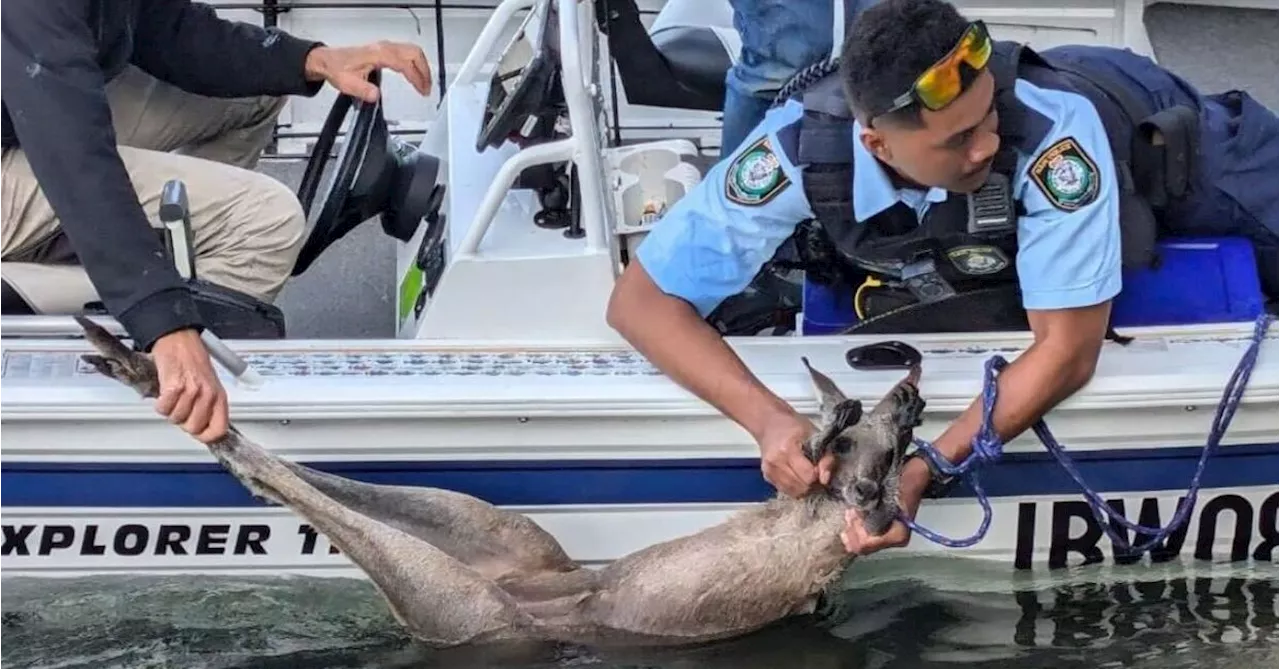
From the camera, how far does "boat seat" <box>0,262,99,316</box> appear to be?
327cm

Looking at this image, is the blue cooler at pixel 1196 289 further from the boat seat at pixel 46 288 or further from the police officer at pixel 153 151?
the boat seat at pixel 46 288

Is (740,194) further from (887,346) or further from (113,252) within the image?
(113,252)

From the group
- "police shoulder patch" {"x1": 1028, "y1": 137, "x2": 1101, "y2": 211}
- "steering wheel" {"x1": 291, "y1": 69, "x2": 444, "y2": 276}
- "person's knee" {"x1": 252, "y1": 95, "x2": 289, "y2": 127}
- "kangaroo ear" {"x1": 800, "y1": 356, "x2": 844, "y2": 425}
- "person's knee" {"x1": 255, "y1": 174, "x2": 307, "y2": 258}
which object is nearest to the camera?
"police shoulder patch" {"x1": 1028, "y1": 137, "x2": 1101, "y2": 211}

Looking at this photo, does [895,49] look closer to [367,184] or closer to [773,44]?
[773,44]

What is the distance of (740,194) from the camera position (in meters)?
3.01

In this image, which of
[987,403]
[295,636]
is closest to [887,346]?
[987,403]

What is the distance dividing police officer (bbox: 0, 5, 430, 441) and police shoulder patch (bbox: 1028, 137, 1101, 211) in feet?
4.69

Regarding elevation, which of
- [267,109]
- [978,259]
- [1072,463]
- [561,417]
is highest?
[267,109]

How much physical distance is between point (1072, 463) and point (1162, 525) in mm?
278

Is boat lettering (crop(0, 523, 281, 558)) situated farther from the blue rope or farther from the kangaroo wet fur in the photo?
the blue rope

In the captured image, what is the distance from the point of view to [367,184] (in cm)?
353

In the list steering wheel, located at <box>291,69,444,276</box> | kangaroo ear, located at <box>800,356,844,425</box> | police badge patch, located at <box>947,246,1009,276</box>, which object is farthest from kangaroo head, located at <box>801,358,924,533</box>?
steering wheel, located at <box>291,69,444,276</box>

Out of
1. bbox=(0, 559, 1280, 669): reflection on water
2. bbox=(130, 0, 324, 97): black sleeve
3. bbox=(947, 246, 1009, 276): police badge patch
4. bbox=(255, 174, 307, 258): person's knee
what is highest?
bbox=(130, 0, 324, 97): black sleeve

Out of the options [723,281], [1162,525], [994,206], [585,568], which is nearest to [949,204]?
[994,206]
